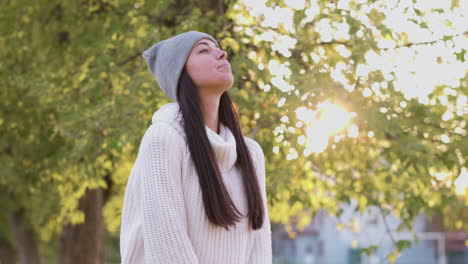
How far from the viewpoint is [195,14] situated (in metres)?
6.84

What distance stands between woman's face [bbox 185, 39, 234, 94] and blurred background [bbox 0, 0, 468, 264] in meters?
3.13

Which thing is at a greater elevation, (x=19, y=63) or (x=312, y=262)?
(x=19, y=63)

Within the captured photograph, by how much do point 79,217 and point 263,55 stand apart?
13.0 feet

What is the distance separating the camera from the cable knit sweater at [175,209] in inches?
99.3

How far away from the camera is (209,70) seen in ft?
9.25

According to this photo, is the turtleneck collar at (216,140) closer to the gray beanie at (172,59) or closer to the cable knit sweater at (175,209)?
the cable knit sweater at (175,209)

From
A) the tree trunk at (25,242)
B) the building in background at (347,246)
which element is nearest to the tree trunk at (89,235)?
the tree trunk at (25,242)

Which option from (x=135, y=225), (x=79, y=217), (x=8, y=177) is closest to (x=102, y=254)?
(x=79, y=217)

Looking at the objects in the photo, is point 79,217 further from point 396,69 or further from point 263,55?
point 396,69

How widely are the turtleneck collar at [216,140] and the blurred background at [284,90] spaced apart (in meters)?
3.22

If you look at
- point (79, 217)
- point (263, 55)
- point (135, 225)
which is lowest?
point (79, 217)

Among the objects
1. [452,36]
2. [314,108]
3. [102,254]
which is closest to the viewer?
[314,108]

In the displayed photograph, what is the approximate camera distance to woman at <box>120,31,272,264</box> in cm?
254

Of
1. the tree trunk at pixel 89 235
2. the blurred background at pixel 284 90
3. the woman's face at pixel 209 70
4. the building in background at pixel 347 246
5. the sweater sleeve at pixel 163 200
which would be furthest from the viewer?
the building in background at pixel 347 246
